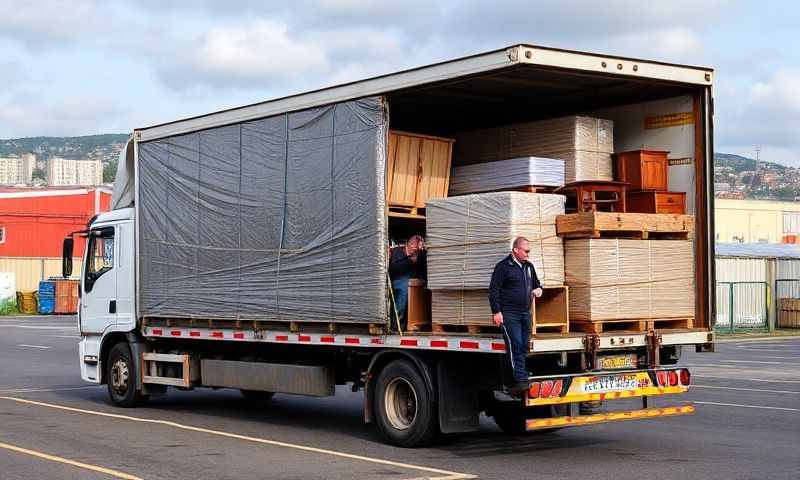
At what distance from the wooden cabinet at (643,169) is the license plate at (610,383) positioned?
2074 millimetres

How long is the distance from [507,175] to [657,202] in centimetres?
160

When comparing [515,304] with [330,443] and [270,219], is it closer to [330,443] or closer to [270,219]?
[330,443]

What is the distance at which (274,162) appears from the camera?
13.5 meters

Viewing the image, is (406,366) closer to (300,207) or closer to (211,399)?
(300,207)

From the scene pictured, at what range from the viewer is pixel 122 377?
637 inches

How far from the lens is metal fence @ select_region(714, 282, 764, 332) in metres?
39.9

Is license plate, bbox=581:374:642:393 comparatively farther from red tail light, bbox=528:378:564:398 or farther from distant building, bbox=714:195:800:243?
distant building, bbox=714:195:800:243

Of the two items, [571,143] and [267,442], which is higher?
[571,143]

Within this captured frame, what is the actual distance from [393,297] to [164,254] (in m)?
4.61


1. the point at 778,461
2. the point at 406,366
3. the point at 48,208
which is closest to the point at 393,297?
the point at 406,366

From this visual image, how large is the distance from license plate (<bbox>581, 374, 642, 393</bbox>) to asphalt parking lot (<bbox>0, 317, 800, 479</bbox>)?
68 centimetres

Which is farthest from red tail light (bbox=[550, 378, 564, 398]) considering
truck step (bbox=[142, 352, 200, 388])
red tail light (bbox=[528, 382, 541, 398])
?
truck step (bbox=[142, 352, 200, 388])

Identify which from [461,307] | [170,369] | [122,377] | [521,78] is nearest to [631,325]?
[461,307]

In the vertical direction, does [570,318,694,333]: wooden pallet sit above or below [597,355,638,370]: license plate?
above
